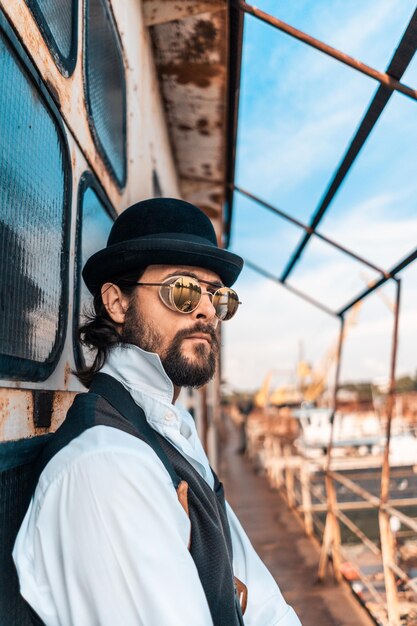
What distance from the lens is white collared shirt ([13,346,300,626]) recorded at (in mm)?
801

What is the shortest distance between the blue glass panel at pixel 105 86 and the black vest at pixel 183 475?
1011 millimetres

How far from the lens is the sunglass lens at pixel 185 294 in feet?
4.30

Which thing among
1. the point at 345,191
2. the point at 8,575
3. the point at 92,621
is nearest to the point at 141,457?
the point at 92,621

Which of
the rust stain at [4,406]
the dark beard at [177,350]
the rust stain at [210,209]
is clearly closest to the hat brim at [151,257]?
the dark beard at [177,350]

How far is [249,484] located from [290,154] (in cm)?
960

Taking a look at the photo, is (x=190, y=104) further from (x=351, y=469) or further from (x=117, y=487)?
(x=351, y=469)

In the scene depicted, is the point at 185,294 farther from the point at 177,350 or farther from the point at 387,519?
the point at 387,519

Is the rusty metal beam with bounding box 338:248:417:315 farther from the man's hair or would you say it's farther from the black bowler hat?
the man's hair

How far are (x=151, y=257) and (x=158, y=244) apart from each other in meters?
0.05

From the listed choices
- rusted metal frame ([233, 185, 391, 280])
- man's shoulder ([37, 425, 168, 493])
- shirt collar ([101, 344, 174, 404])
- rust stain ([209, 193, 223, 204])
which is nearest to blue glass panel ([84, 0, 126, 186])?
shirt collar ([101, 344, 174, 404])

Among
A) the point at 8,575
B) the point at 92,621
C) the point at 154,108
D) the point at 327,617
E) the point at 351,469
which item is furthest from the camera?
the point at 351,469

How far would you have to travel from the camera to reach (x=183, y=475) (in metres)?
1.09

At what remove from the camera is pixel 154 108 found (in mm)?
3309

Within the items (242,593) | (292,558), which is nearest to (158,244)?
(242,593)
